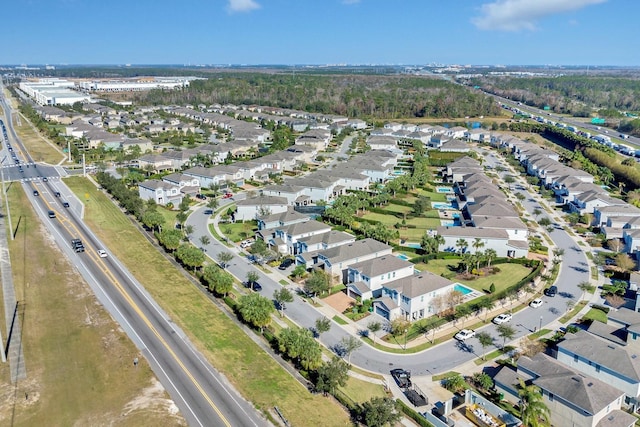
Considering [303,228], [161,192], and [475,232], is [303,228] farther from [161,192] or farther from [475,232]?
[161,192]

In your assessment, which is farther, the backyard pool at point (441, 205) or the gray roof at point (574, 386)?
the backyard pool at point (441, 205)

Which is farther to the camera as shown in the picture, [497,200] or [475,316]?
[497,200]

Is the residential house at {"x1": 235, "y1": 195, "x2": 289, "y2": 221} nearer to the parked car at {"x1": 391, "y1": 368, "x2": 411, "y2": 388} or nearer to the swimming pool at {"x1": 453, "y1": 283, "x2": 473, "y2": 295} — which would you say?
the swimming pool at {"x1": 453, "y1": 283, "x2": 473, "y2": 295}

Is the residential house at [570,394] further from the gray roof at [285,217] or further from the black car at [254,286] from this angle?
the gray roof at [285,217]

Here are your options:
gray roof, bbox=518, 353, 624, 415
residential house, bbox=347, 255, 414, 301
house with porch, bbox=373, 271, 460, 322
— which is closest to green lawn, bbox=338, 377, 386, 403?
house with porch, bbox=373, 271, 460, 322

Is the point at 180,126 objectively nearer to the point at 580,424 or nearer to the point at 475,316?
the point at 475,316

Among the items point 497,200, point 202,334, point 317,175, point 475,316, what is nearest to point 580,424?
point 475,316

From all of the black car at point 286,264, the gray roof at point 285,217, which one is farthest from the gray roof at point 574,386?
the gray roof at point 285,217
